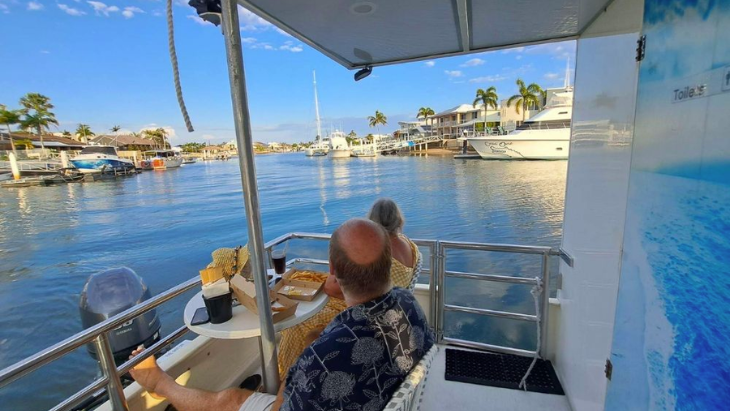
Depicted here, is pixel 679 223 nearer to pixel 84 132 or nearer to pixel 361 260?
pixel 361 260

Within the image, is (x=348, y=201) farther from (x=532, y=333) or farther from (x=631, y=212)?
(x=631, y=212)

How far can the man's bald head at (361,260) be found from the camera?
41.9 inches

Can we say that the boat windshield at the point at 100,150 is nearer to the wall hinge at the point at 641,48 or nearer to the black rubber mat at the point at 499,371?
the black rubber mat at the point at 499,371

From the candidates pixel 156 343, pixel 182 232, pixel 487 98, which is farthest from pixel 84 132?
pixel 156 343


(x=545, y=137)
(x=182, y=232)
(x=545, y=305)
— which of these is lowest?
(x=182, y=232)

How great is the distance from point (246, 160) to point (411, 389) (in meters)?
0.82

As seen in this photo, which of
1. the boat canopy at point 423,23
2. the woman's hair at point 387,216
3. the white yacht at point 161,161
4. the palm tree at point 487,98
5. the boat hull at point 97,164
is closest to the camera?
the boat canopy at point 423,23

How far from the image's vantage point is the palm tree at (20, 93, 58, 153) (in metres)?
32.1

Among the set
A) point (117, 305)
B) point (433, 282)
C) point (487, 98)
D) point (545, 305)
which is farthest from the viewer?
point (487, 98)

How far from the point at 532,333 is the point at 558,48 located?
144 inches

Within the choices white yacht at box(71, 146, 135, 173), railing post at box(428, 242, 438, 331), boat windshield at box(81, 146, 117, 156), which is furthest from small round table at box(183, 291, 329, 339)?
boat windshield at box(81, 146, 117, 156)

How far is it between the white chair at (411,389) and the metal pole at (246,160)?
54 cm

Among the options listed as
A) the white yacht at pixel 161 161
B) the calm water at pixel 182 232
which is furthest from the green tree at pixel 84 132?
the calm water at pixel 182 232

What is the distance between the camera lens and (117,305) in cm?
292
